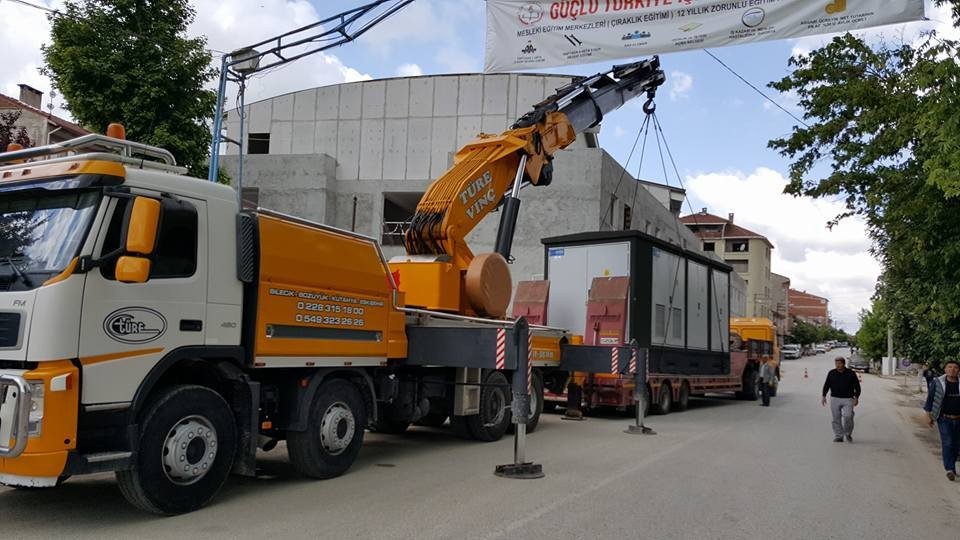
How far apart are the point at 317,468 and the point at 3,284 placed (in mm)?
3581

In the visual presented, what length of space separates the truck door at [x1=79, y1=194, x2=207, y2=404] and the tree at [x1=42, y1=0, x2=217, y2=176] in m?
9.32

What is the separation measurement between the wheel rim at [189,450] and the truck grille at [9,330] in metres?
1.40

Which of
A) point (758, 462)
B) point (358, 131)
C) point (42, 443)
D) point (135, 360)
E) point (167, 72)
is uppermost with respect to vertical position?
point (358, 131)

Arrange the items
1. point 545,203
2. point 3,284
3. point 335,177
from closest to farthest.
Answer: point 3,284, point 545,203, point 335,177

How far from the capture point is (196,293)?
6688mm

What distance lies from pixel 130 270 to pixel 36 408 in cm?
119

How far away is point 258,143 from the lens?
36250 millimetres

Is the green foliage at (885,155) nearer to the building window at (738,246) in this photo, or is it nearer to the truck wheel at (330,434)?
the truck wheel at (330,434)

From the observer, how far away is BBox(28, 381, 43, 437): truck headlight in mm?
5422

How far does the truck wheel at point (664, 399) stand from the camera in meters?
17.4

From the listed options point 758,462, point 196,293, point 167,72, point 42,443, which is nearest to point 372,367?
point 196,293


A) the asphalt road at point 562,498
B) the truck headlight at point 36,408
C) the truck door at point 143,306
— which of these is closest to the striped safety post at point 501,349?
the asphalt road at point 562,498

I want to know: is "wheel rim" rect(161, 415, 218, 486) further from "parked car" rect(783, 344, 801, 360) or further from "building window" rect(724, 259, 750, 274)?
"building window" rect(724, 259, 750, 274)

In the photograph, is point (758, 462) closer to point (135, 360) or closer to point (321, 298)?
point (321, 298)
